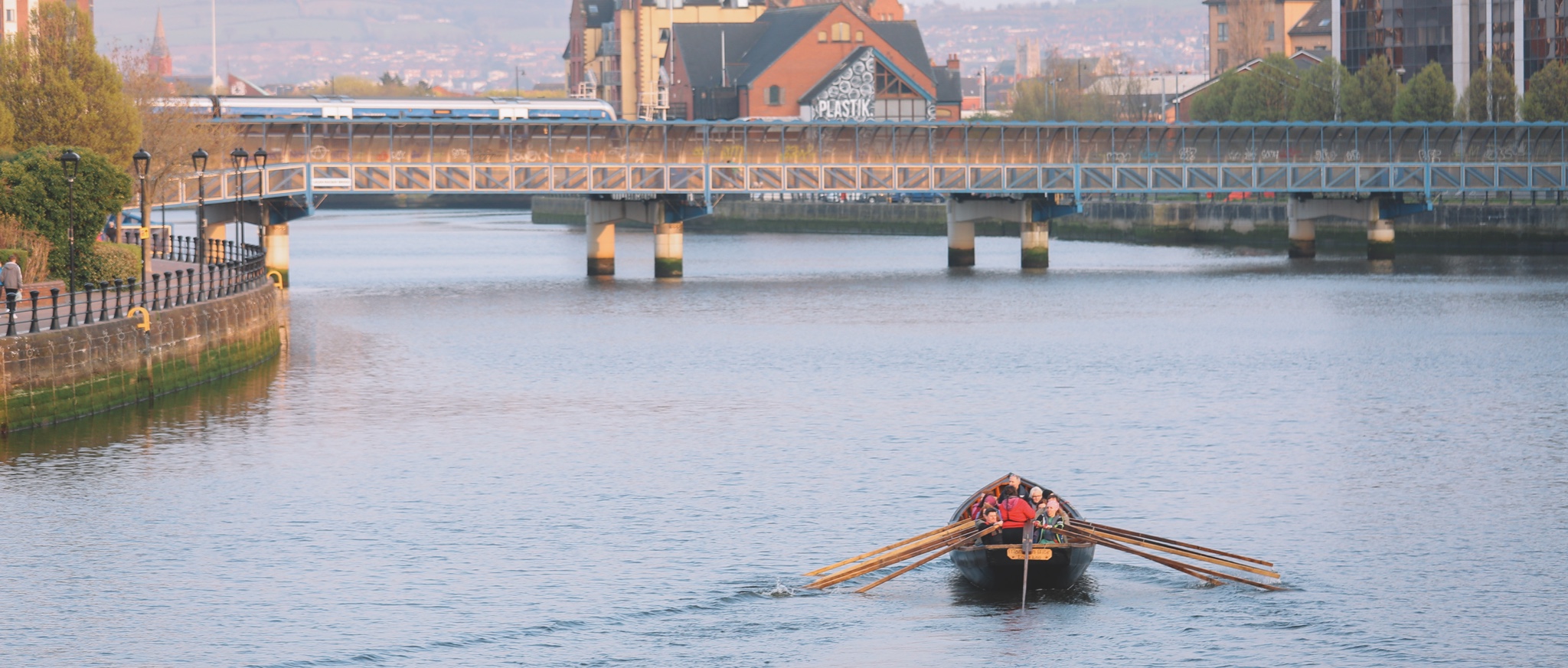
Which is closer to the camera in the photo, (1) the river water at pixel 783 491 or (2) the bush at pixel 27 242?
(1) the river water at pixel 783 491

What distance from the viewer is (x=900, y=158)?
117m

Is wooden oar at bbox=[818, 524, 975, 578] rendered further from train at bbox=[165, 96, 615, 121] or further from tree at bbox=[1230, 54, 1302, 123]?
tree at bbox=[1230, 54, 1302, 123]

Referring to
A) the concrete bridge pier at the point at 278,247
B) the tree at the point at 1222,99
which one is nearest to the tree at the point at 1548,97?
the tree at the point at 1222,99

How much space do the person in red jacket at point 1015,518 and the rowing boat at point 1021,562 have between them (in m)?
0.15

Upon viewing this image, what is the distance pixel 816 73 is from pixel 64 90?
115 m

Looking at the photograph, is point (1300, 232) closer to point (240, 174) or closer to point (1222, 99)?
point (1222, 99)

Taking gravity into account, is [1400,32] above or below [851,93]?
above

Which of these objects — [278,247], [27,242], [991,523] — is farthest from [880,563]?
[278,247]

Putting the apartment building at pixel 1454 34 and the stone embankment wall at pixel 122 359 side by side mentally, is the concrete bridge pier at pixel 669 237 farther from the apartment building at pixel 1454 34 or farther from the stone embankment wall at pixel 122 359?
the apartment building at pixel 1454 34

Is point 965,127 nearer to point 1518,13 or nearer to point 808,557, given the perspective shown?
point 1518,13

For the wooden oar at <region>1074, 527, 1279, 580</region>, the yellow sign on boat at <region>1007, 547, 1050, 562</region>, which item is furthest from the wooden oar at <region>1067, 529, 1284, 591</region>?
the yellow sign on boat at <region>1007, 547, 1050, 562</region>

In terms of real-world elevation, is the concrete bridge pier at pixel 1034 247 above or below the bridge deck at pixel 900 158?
below

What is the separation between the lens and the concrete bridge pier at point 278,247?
10262cm

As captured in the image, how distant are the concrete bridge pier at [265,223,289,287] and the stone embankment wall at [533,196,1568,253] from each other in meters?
66.2
